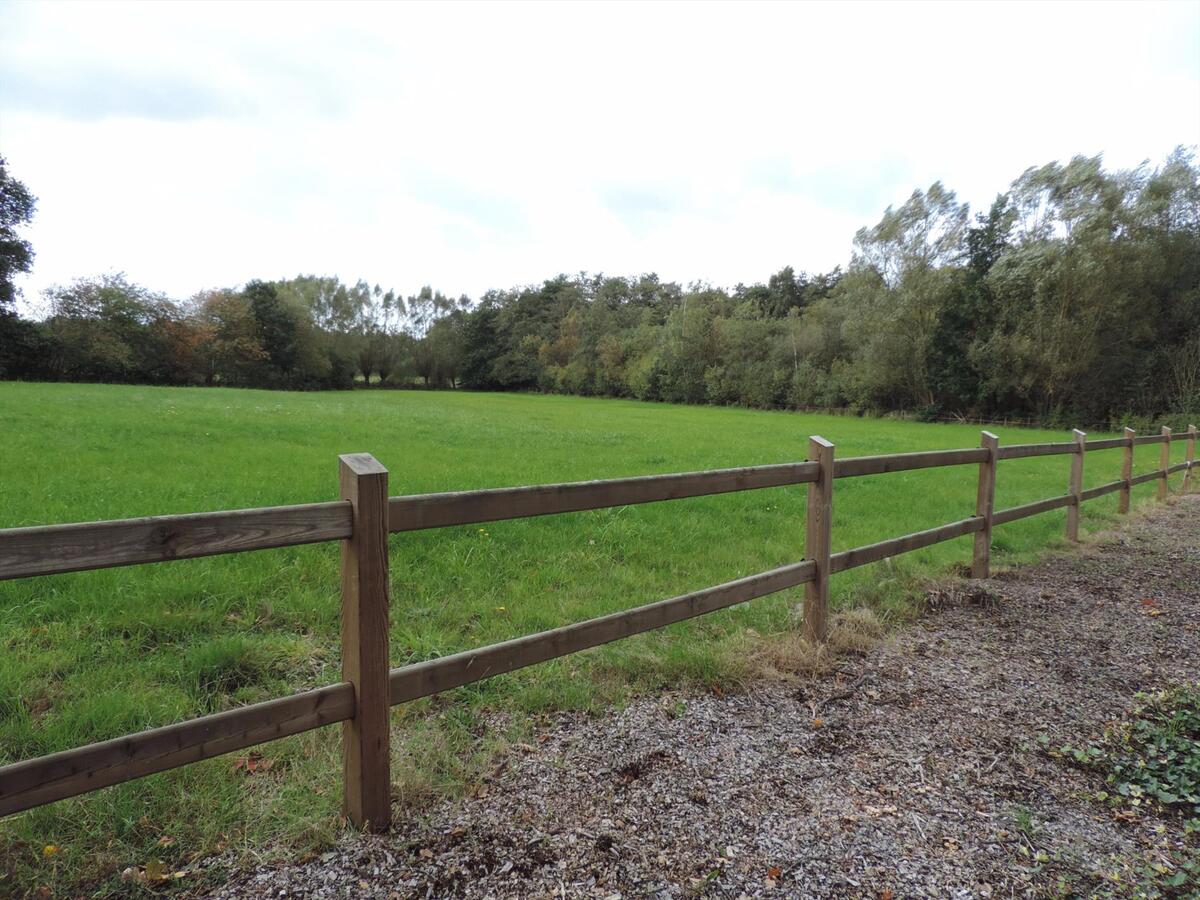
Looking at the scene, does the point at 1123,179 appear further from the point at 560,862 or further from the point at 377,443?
the point at 560,862

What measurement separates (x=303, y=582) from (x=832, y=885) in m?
4.16

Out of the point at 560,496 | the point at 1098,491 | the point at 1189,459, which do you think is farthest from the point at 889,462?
the point at 1189,459

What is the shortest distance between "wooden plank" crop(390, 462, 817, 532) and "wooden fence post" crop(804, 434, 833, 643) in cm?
13

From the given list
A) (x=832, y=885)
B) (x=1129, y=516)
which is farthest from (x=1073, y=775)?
(x=1129, y=516)

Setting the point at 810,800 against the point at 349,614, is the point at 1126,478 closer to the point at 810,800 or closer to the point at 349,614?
the point at 810,800

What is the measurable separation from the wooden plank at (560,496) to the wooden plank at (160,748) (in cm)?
68

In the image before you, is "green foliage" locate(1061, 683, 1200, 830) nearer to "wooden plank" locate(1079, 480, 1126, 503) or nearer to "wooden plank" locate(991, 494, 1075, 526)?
"wooden plank" locate(991, 494, 1075, 526)

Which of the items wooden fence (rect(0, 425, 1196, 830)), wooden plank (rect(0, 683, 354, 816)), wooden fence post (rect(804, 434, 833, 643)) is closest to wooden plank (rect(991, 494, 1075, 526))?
wooden fence post (rect(804, 434, 833, 643))

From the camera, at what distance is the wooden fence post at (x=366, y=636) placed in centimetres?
230

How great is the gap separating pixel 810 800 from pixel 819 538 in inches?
72.9

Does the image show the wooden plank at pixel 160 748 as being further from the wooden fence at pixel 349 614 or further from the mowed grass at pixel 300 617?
the mowed grass at pixel 300 617

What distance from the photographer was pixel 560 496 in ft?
9.86

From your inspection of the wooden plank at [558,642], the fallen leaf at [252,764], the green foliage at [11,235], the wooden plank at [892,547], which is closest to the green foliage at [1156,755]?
the wooden plank at [892,547]

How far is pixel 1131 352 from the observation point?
106 feet
